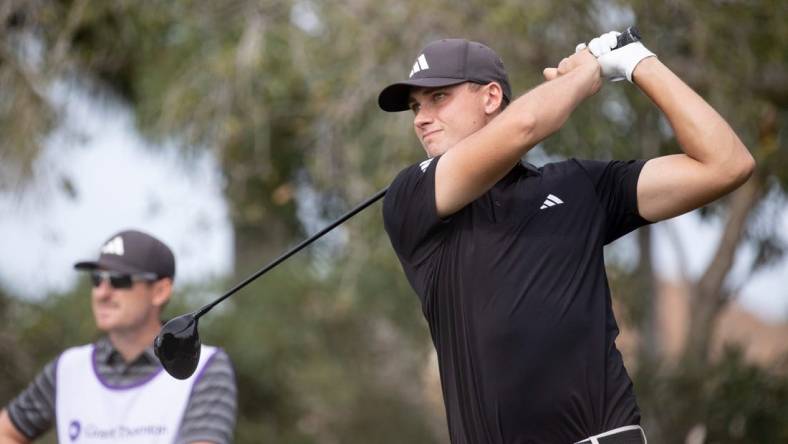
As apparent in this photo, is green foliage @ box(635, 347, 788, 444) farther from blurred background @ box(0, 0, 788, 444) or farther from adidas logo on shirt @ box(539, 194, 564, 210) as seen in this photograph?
adidas logo on shirt @ box(539, 194, 564, 210)

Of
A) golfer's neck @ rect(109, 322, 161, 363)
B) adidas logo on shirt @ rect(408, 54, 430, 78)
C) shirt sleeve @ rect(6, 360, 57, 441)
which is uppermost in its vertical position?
golfer's neck @ rect(109, 322, 161, 363)

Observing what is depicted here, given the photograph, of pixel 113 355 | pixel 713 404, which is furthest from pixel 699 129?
pixel 713 404

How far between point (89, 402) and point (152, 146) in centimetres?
945

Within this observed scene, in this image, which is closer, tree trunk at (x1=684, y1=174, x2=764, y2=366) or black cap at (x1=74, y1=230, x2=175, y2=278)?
black cap at (x1=74, y1=230, x2=175, y2=278)

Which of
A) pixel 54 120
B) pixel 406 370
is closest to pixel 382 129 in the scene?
pixel 54 120

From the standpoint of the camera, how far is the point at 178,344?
4414mm

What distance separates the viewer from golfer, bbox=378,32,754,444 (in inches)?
150

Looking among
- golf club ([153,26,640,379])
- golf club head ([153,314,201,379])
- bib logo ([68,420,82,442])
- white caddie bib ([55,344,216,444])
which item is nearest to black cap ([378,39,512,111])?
golf club ([153,26,640,379])

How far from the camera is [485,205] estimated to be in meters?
3.97

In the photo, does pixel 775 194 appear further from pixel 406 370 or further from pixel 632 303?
pixel 406 370

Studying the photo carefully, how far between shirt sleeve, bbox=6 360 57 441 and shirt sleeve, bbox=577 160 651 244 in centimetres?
268

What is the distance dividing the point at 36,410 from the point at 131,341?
19.0 inches

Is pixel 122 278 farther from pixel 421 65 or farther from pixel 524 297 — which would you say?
pixel 524 297

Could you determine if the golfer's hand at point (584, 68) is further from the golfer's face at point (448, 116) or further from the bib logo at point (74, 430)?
the bib logo at point (74, 430)
